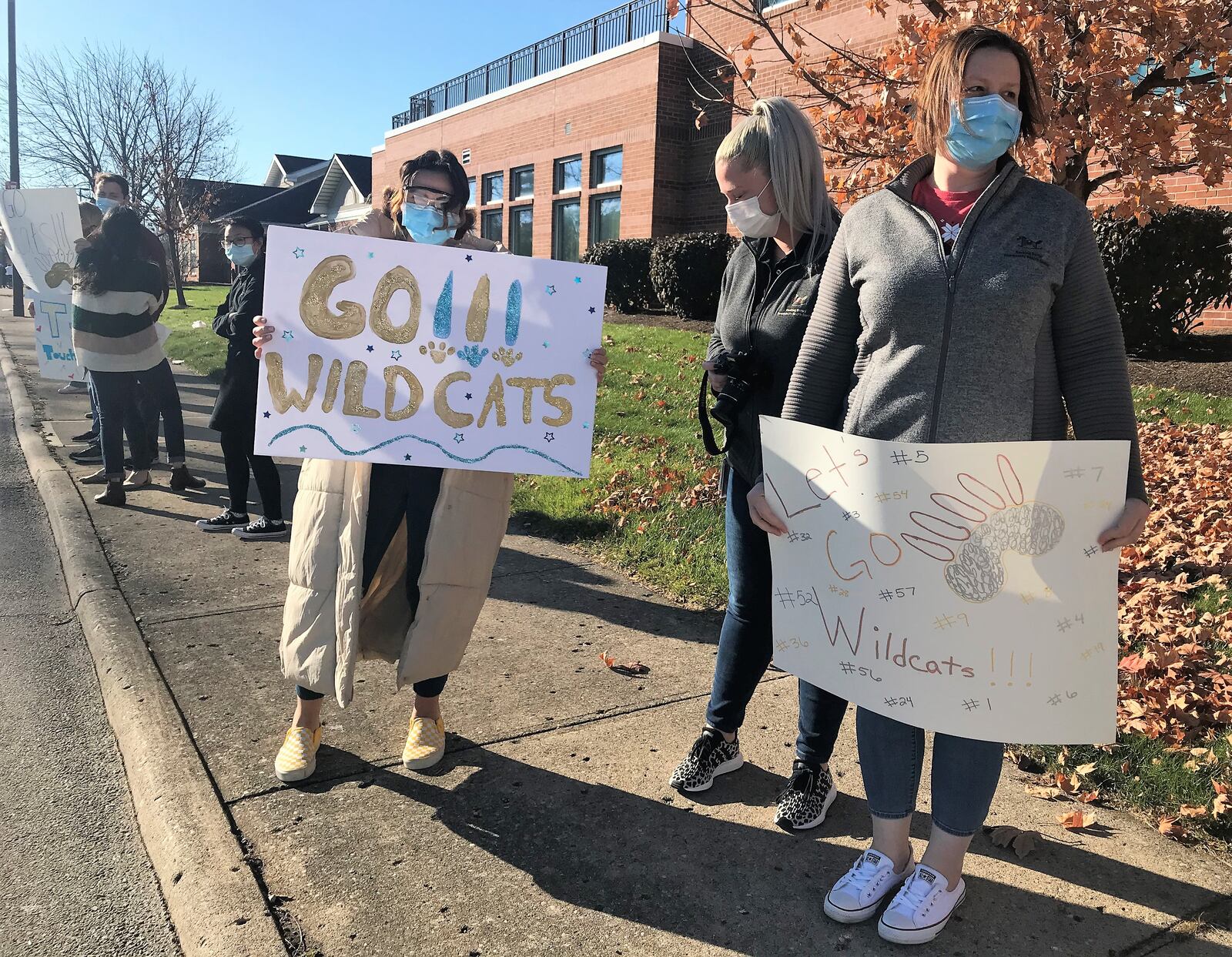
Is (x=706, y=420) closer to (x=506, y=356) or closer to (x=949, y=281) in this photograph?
(x=506, y=356)

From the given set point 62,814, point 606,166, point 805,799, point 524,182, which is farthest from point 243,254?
point 524,182

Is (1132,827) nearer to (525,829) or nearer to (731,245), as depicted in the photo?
(525,829)

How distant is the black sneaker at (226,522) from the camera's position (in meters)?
6.05

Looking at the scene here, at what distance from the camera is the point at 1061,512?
203 centimetres

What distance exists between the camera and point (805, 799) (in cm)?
280

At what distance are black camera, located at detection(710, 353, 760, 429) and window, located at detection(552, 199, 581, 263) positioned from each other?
20461 mm

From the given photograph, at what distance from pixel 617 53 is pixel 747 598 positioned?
1988 cm

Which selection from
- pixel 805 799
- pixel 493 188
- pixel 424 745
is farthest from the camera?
pixel 493 188

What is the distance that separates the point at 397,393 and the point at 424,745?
1187 millimetres

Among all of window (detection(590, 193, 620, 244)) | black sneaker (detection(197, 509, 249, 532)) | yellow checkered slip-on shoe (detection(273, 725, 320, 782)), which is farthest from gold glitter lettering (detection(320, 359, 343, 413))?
window (detection(590, 193, 620, 244))

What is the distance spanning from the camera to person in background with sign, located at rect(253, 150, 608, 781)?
9.54 feet

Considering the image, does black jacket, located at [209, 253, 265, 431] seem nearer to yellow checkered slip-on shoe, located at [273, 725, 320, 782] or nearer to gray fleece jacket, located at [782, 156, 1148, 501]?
yellow checkered slip-on shoe, located at [273, 725, 320, 782]

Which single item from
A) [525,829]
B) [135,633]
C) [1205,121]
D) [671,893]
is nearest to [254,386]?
[135,633]

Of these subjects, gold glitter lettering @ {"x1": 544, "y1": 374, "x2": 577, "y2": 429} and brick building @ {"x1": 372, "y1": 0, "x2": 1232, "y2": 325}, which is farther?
brick building @ {"x1": 372, "y1": 0, "x2": 1232, "y2": 325}
